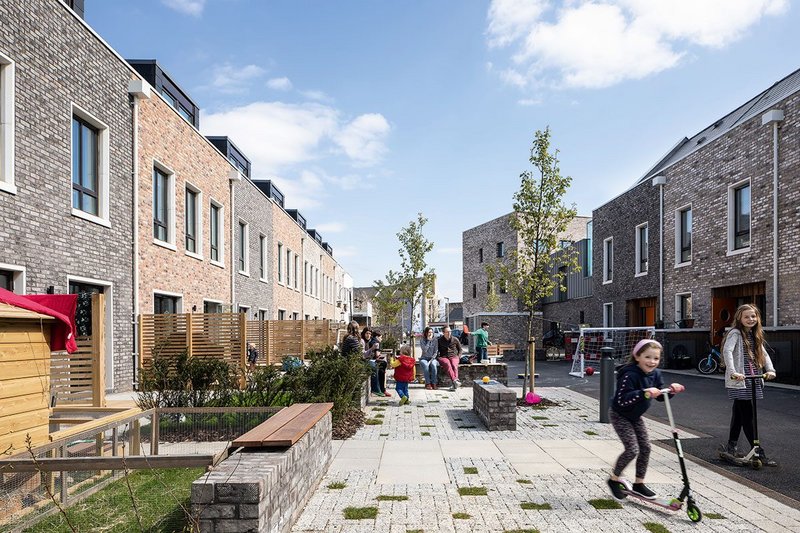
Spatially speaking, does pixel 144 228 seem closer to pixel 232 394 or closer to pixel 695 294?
pixel 232 394

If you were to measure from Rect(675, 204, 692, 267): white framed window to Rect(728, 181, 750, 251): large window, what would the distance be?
2.85 meters

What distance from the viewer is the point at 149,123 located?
49.2 ft

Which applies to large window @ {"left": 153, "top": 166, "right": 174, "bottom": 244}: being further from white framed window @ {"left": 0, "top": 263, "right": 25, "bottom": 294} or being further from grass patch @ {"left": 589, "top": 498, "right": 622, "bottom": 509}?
grass patch @ {"left": 589, "top": 498, "right": 622, "bottom": 509}

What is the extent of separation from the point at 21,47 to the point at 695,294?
20.3 m

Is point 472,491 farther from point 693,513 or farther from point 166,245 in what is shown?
point 166,245

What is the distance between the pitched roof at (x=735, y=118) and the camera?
722 inches

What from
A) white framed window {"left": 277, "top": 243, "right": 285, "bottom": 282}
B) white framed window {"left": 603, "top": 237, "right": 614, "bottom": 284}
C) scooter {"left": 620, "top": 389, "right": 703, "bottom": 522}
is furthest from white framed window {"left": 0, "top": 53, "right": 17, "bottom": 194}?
white framed window {"left": 603, "top": 237, "right": 614, "bottom": 284}

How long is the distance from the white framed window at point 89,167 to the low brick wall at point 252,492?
9.57 metres

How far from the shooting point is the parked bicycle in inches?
685

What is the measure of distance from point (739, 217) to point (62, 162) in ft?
60.6

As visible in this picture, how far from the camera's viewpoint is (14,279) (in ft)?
33.1

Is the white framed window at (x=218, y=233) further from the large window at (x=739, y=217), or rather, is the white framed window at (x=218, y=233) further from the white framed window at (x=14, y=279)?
the large window at (x=739, y=217)

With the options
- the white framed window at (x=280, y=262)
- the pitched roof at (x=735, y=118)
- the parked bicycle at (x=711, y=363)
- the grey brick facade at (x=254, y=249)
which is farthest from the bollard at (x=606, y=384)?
the white framed window at (x=280, y=262)

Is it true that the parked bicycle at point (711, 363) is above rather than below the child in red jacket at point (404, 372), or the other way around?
below
